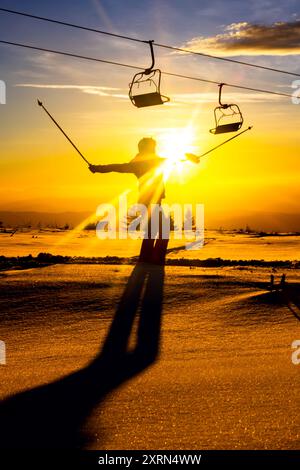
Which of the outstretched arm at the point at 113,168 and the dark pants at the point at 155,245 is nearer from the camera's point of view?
the outstretched arm at the point at 113,168

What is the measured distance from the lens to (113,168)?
32.6ft

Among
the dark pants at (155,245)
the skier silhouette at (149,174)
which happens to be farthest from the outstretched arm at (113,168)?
the dark pants at (155,245)

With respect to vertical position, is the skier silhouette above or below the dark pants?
above

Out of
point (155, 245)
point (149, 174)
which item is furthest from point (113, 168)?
point (155, 245)

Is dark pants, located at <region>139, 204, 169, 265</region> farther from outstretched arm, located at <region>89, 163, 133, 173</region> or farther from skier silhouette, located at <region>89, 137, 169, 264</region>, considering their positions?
outstretched arm, located at <region>89, 163, 133, 173</region>

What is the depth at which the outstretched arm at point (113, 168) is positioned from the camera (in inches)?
390

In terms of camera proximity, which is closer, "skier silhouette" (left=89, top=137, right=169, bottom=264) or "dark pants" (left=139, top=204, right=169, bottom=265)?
"skier silhouette" (left=89, top=137, right=169, bottom=264)

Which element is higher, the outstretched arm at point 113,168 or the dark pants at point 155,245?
the outstretched arm at point 113,168

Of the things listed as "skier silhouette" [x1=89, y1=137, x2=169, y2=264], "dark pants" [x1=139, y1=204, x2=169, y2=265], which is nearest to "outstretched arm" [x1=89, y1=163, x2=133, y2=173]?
"skier silhouette" [x1=89, y1=137, x2=169, y2=264]

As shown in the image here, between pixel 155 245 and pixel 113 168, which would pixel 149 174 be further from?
pixel 155 245

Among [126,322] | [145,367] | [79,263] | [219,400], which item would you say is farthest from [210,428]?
[79,263]

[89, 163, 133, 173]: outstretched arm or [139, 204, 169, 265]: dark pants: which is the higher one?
[89, 163, 133, 173]: outstretched arm

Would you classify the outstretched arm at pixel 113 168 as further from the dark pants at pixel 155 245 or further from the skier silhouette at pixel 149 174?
the dark pants at pixel 155 245

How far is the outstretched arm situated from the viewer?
32.5 ft
